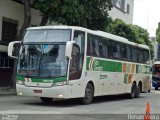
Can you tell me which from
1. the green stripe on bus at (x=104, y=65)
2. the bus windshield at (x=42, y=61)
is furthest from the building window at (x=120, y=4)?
the bus windshield at (x=42, y=61)

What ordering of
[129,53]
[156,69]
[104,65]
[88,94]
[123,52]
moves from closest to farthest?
[88,94] → [104,65] → [123,52] → [129,53] → [156,69]

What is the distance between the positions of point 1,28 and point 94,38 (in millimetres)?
10582

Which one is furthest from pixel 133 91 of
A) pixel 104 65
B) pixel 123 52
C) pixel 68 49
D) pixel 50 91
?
pixel 68 49

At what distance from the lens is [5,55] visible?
29.5 metres

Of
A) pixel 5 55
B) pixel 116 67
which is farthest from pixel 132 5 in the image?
pixel 116 67

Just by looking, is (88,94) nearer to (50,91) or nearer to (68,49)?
(50,91)

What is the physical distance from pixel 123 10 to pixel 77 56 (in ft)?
133

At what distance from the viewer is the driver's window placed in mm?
17766

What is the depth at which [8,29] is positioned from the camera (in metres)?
29.7

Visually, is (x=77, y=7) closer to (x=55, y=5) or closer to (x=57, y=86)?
(x=55, y=5)

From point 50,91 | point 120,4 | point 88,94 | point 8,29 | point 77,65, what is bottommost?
point 88,94

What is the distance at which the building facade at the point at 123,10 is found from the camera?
54.4 m

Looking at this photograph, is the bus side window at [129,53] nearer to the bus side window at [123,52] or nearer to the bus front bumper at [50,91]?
the bus side window at [123,52]

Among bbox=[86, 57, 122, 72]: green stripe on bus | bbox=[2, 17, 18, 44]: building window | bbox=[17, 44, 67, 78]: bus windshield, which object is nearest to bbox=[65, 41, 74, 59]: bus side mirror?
bbox=[17, 44, 67, 78]: bus windshield
